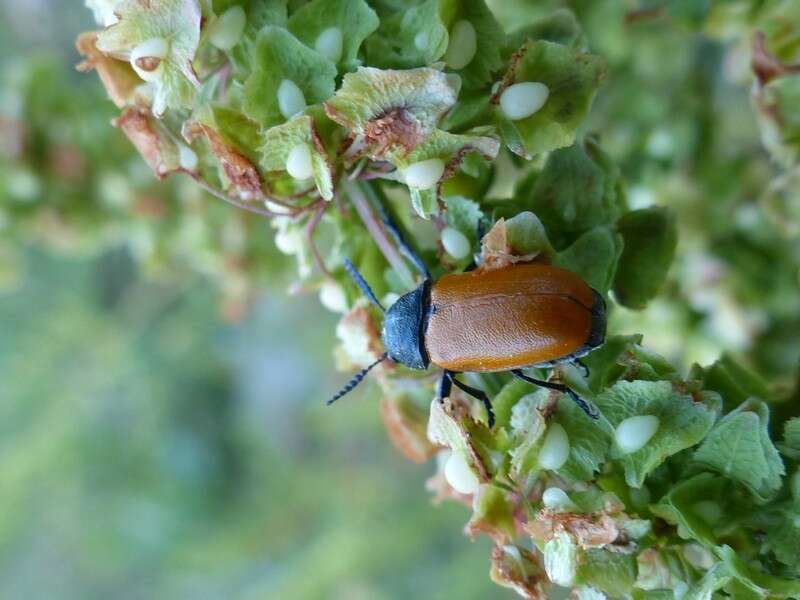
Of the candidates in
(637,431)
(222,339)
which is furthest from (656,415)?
(222,339)

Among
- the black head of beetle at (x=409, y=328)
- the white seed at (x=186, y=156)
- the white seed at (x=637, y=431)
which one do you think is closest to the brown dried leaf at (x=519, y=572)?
the white seed at (x=637, y=431)

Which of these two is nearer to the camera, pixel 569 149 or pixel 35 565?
pixel 569 149

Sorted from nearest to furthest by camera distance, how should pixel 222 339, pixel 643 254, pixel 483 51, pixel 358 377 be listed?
pixel 483 51 < pixel 643 254 < pixel 358 377 < pixel 222 339

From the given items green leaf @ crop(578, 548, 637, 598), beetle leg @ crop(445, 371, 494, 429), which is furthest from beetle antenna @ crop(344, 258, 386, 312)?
green leaf @ crop(578, 548, 637, 598)

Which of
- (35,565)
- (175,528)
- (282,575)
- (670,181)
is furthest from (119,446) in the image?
(670,181)

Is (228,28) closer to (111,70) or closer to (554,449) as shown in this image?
(111,70)

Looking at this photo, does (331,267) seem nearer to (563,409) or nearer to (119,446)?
(563,409)
